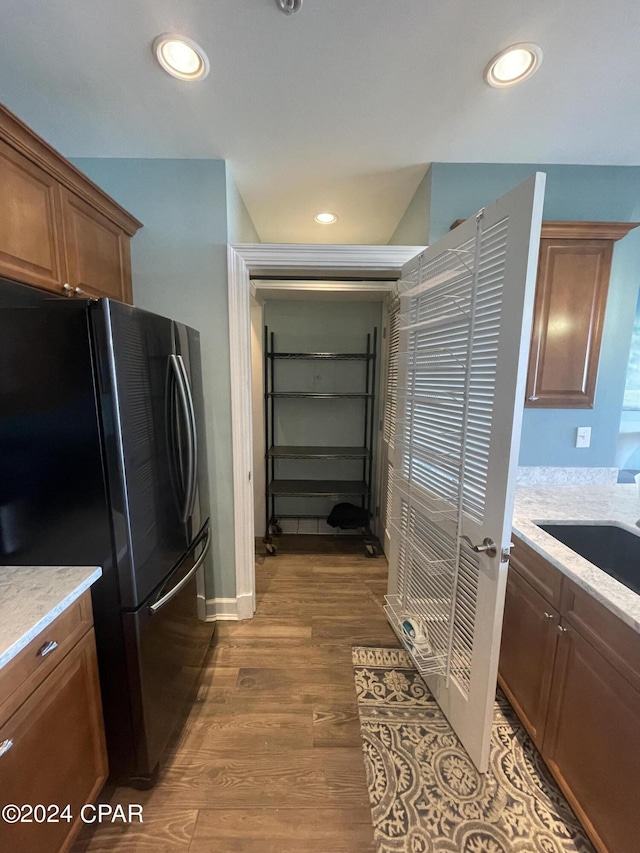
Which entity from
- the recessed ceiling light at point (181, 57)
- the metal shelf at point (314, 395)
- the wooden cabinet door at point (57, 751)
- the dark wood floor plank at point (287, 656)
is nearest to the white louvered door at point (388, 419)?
the metal shelf at point (314, 395)

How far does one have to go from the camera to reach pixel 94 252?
1.58 meters

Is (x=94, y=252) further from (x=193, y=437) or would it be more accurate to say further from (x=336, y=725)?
(x=336, y=725)

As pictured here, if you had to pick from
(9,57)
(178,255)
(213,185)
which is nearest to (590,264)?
(213,185)

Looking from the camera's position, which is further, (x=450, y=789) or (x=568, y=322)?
(x=568, y=322)

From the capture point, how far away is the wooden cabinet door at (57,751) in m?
0.86

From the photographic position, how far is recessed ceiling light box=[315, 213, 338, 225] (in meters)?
2.49

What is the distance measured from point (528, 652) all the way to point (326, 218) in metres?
2.85

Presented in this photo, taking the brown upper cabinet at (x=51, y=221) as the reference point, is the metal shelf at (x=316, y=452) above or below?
below

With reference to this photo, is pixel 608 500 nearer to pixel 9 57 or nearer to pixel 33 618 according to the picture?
pixel 33 618

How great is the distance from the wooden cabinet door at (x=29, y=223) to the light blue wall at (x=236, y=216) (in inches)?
32.4

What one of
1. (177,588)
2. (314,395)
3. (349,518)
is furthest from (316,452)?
(177,588)

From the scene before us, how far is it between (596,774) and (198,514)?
177 cm

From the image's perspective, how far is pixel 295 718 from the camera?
1582mm

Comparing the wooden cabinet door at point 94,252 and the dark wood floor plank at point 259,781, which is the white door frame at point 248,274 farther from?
the dark wood floor plank at point 259,781
